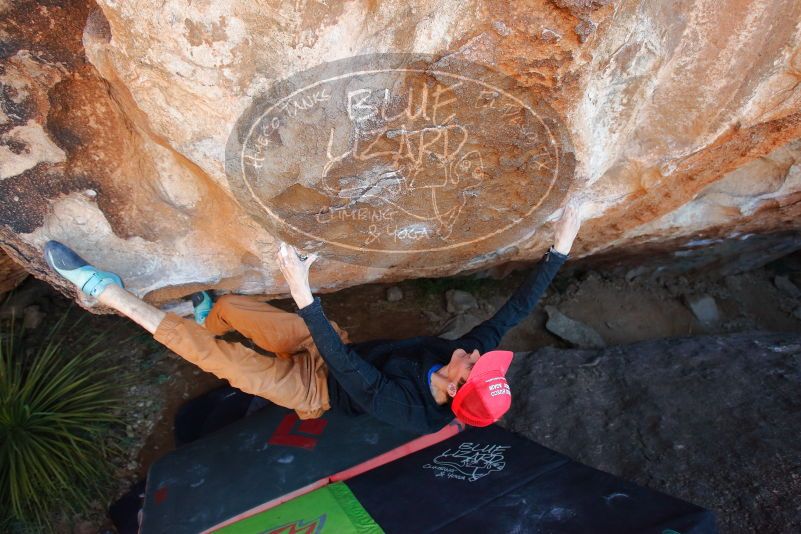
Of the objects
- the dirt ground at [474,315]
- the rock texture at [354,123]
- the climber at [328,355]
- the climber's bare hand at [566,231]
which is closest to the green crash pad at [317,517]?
the climber at [328,355]

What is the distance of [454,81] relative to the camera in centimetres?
179

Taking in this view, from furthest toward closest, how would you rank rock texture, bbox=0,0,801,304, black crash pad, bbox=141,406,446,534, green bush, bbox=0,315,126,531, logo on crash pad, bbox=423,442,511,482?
green bush, bbox=0,315,126,531 < black crash pad, bbox=141,406,446,534 < logo on crash pad, bbox=423,442,511,482 < rock texture, bbox=0,0,801,304

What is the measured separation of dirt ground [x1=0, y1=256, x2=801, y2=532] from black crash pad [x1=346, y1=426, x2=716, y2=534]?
5.72ft

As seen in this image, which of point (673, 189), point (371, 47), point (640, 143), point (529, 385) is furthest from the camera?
point (529, 385)

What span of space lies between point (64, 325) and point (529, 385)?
3017 millimetres

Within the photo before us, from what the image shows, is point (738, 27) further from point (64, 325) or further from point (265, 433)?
point (64, 325)

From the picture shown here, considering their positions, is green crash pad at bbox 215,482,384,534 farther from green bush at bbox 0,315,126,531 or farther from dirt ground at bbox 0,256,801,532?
dirt ground at bbox 0,256,801,532

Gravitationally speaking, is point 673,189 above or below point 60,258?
below

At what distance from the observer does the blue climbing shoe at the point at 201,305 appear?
2.65 metres

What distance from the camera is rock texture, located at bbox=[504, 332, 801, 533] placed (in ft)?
7.93

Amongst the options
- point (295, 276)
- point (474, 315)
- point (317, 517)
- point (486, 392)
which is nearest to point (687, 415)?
point (486, 392)

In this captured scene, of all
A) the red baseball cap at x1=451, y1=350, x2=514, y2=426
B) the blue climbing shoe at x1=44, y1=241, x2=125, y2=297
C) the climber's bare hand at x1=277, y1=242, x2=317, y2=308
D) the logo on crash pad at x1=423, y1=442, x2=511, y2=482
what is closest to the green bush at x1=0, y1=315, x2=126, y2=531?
the blue climbing shoe at x1=44, y1=241, x2=125, y2=297

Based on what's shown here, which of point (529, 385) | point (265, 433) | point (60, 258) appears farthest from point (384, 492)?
point (60, 258)

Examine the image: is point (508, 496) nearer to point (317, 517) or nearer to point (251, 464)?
point (317, 517)
